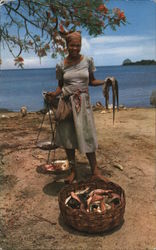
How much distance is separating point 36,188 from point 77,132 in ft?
3.58

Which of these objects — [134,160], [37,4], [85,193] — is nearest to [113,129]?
[134,160]

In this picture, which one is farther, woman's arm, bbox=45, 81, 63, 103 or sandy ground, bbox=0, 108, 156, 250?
woman's arm, bbox=45, 81, 63, 103

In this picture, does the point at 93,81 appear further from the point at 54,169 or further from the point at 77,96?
the point at 54,169

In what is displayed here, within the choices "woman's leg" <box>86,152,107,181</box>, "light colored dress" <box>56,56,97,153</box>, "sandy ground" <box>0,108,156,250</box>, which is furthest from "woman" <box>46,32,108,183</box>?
"sandy ground" <box>0,108,156,250</box>

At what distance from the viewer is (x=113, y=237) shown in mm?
2977

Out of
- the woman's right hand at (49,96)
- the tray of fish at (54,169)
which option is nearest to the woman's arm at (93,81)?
the woman's right hand at (49,96)

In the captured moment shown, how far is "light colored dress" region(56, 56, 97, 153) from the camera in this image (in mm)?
3402

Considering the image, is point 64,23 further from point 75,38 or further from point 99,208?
point 99,208

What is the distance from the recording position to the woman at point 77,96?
3.40 meters

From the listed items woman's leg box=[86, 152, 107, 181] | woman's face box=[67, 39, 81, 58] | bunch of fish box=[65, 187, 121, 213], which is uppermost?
woman's face box=[67, 39, 81, 58]

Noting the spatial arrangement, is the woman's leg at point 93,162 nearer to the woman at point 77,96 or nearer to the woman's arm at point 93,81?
the woman at point 77,96

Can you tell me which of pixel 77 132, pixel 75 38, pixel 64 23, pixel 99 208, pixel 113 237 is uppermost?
pixel 64 23

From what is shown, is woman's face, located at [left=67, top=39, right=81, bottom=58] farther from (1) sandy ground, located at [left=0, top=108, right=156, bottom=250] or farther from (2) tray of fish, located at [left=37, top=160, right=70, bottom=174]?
(1) sandy ground, located at [left=0, top=108, right=156, bottom=250]

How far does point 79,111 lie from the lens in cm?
342
